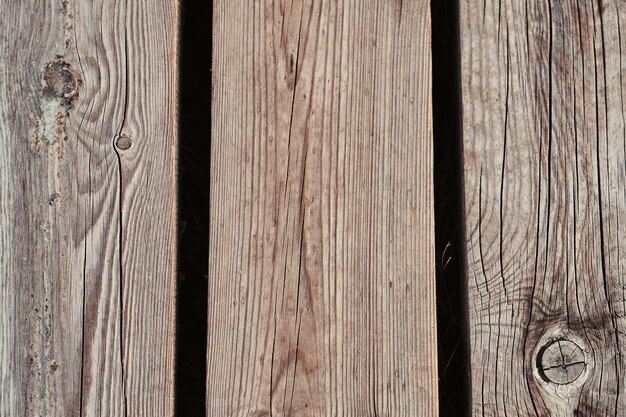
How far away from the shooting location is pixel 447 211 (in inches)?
82.4

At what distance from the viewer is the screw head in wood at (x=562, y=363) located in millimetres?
1710

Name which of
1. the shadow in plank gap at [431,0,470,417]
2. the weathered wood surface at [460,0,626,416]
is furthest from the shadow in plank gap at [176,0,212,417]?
the weathered wood surface at [460,0,626,416]

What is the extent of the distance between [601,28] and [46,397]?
5.33 ft

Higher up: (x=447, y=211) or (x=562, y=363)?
(x=447, y=211)

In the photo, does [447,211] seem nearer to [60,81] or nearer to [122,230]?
[122,230]

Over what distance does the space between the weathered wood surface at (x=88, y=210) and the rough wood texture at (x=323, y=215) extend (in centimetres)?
14

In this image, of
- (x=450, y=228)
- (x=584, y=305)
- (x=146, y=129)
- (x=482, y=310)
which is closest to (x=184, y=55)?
(x=146, y=129)

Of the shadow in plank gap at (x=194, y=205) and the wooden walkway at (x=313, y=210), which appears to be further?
the shadow in plank gap at (x=194, y=205)

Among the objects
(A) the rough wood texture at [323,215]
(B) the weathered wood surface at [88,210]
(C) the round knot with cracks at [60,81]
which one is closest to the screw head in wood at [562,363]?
(A) the rough wood texture at [323,215]

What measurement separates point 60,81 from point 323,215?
717 mm

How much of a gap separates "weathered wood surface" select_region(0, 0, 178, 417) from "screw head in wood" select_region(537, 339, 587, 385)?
895 mm

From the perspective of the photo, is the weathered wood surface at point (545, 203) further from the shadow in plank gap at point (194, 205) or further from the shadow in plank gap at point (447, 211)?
the shadow in plank gap at point (194, 205)

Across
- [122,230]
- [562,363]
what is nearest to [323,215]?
[122,230]

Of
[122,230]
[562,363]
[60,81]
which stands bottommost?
[562,363]
